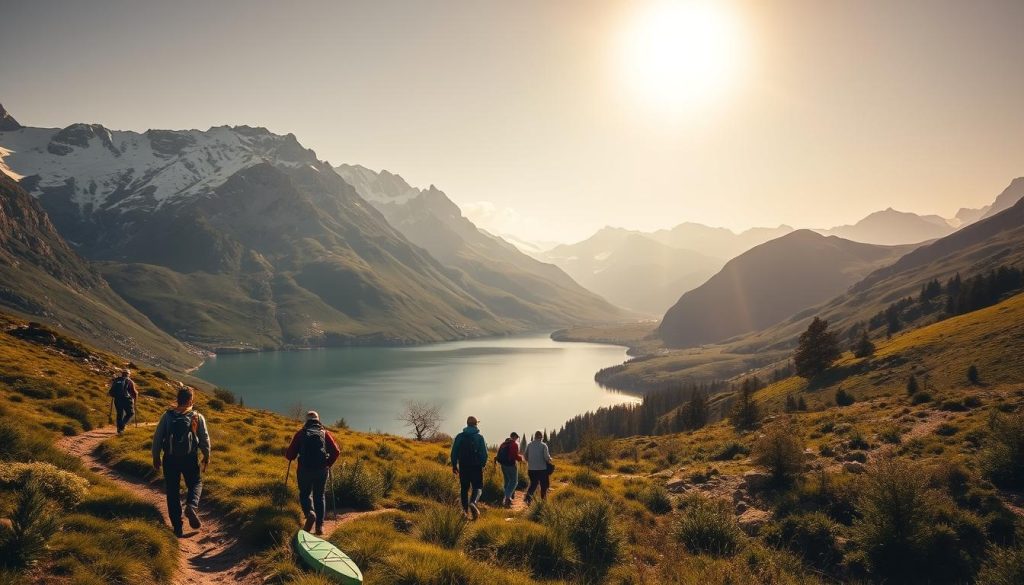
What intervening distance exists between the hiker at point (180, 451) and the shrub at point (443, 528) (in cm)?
600

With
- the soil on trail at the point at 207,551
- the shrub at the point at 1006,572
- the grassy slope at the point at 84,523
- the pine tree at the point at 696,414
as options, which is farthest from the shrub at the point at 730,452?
the pine tree at the point at 696,414

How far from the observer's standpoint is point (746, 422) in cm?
5047

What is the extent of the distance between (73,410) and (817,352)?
3966 inches

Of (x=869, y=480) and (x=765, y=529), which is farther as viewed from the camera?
(x=765, y=529)

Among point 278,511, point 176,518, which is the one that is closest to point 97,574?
point 176,518

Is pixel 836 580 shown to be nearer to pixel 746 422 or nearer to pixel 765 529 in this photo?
pixel 765 529

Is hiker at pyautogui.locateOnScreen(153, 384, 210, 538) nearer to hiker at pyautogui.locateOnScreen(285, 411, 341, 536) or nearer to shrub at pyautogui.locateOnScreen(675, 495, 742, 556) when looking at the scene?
hiker at pyautogui.locateOnScreen(285, 411, 341, 536)

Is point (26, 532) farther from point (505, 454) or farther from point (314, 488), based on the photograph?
point (505, 454)

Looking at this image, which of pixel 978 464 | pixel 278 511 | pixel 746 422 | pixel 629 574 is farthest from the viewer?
pixel 746 422

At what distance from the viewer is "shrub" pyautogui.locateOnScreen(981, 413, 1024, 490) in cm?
1673

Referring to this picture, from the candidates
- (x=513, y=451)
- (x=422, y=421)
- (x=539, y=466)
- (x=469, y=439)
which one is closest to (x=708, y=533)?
(x=539, y=466)

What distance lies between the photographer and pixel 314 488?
12570mm

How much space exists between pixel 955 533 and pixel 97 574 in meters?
21.3

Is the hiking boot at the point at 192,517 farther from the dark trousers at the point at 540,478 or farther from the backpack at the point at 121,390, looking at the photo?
the backpack at the point at 121,390
